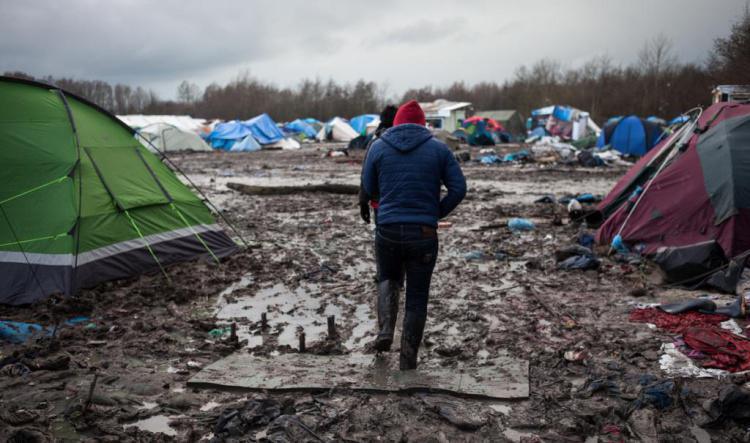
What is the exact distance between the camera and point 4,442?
3.41 meters

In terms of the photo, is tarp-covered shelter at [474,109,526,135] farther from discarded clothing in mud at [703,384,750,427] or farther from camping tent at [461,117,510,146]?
discarded clothing in mud at [703,384,750,427]

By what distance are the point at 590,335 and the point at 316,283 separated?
349 cm

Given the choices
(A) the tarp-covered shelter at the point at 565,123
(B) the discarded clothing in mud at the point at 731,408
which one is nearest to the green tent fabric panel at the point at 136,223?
(B) the discarded clothing in mud at the point at 731,408

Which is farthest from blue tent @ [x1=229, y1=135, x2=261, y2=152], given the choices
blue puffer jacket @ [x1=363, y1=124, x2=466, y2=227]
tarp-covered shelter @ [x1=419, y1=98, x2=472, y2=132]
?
blue puffer jacket @ [x1=363, y1=124, x2=466, y2=227]

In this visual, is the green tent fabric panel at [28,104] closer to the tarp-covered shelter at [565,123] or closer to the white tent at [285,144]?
the white tent at [285,144]

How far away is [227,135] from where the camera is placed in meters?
42.3

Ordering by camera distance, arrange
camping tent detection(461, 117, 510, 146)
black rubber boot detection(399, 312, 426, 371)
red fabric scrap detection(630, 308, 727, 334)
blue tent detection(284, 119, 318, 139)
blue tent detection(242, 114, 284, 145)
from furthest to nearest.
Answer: blue tent detection(284, 119, 318, 139), blue tent detection(242, 114, 284, 145), camping tent detection(461, 117, 510, 146), red fabric scrap detection(630, 308, 727, 334), black rubber boot detection(399, 312, 426, 371)

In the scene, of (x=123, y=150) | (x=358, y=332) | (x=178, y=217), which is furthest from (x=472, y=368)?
(x=123, y=150)

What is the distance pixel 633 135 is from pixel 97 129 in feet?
88.5

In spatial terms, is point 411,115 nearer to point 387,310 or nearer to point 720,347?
point 387,310

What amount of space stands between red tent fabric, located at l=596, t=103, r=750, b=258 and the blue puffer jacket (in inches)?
174

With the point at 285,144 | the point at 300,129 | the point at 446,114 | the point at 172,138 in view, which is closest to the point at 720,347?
the point at 172,138

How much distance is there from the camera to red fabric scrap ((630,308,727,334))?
5.45 m

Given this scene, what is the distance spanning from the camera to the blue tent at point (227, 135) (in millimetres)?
42156
